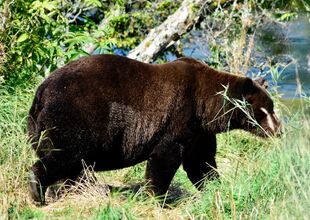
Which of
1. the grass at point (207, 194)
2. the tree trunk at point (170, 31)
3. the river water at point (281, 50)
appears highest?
the grass at point (207, 194)

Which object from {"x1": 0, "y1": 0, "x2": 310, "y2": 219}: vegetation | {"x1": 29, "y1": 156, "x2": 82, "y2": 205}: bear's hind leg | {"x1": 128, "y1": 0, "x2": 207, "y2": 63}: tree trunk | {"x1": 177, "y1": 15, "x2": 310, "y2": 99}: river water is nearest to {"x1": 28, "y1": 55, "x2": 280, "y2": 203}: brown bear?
{"x1": 29, "y1": 156, "x2": 82, "y2": 205}: bear's hind leg

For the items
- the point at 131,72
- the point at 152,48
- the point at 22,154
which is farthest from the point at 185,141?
the point at 152,48

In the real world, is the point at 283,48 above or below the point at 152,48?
below

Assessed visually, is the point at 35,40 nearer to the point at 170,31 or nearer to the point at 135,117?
the point at 135,117

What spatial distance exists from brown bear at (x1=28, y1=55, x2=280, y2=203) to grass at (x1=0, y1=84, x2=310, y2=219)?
0.24 metres

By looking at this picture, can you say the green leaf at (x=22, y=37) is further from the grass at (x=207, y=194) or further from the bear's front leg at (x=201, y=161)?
the bear's front leg at (x=201, y=161)

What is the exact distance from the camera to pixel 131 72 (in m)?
7.27

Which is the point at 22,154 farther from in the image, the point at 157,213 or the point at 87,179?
the point at 157,213

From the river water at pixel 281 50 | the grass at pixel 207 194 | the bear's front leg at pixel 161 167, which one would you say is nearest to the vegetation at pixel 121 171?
the grass at pixel 207 194

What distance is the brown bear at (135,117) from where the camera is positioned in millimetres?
6902

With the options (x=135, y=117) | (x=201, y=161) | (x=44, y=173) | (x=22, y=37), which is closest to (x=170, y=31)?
(x=22, y=37)

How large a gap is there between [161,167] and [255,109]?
1305 mm

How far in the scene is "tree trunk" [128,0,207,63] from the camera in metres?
11.3

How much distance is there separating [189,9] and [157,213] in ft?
17.6
